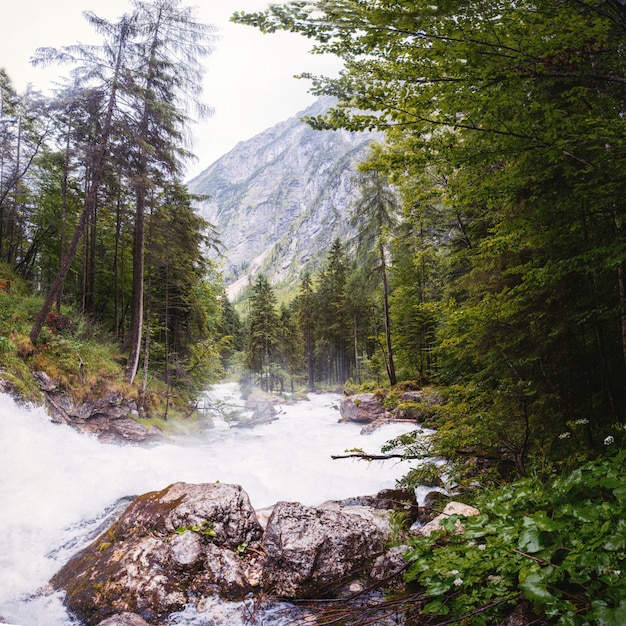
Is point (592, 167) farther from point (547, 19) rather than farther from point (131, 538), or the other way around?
point (131, 538)

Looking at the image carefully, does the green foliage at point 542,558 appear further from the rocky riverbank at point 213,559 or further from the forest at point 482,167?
the rocky riverbank at point 213,559

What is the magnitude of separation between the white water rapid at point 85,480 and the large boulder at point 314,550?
413mm

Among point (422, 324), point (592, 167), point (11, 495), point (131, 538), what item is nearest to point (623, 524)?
point (592, 167)

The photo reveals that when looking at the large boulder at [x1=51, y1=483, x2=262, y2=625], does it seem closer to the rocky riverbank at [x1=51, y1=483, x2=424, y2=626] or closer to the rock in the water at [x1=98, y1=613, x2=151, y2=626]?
the rocky riverbank at [x1=51, y1=483, x2=424, y2=626]

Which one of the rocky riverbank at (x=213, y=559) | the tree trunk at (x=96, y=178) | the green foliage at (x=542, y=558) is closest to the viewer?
the green foliage at (x=542, y=558)

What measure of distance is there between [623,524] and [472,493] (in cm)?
387

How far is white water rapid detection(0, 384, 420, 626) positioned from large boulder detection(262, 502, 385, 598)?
41cm

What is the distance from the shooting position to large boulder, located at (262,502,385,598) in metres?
3.53

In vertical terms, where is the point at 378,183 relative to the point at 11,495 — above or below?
above

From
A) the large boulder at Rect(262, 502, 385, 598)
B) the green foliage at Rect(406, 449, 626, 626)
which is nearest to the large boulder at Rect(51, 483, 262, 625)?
the large boulder at Rect(262, 502, 385, 598)

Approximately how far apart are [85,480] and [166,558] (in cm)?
406

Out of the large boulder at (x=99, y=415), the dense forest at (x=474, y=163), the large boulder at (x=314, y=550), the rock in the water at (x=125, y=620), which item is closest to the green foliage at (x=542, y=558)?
the large boulder at (x=314, y=550)

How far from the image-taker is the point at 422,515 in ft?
17.8

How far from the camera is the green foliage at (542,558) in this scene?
174cm
